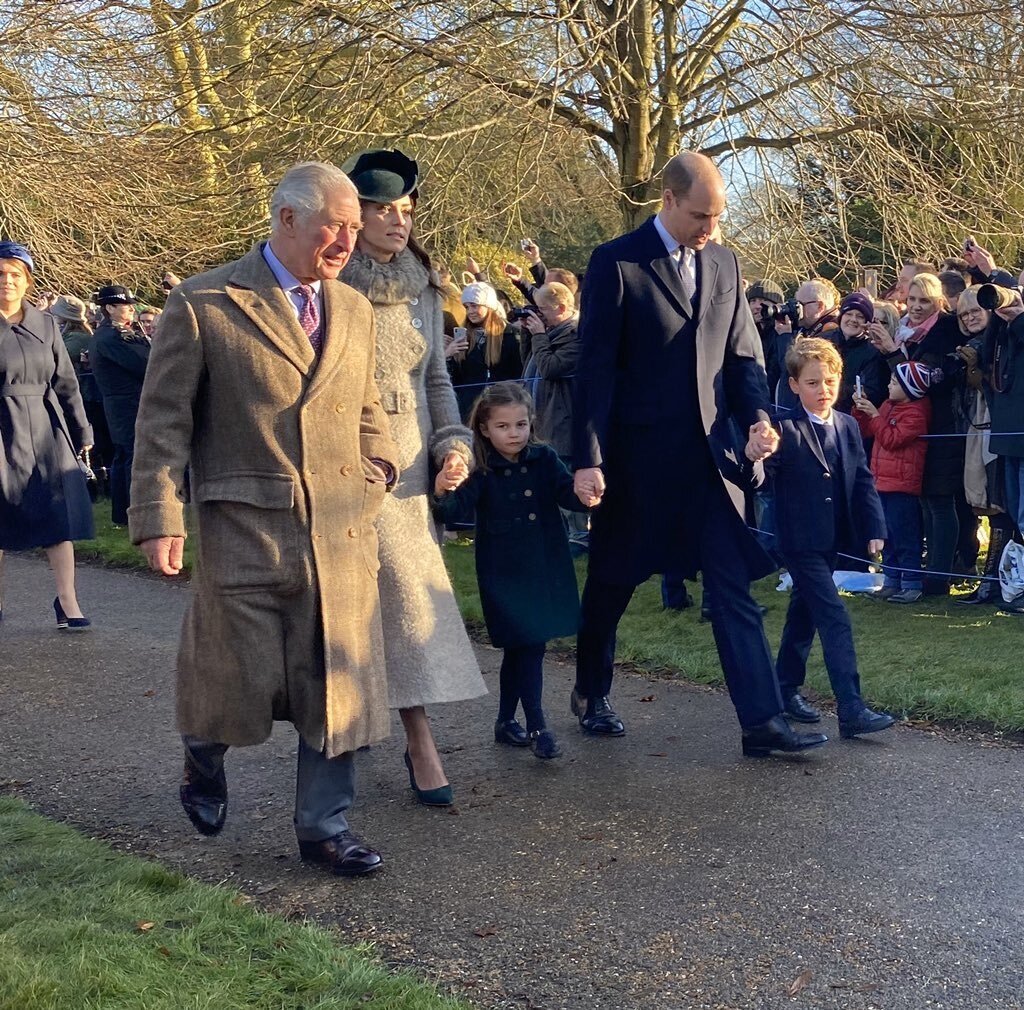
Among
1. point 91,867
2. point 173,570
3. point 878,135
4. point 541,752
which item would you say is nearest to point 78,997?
point 91,867

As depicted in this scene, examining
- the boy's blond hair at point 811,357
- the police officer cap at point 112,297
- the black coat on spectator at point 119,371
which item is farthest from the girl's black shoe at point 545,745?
the police officer cap at point 112,297

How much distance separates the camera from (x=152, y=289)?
51.7ft

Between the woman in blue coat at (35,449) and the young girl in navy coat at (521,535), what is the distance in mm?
3696

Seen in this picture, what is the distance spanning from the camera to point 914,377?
8.40m

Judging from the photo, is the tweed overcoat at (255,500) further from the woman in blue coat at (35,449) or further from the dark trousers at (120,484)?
the dark trousers at (120,484)

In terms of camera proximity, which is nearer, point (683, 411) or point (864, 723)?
point (683, 411)

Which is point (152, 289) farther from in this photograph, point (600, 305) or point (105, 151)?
point (600, 305)

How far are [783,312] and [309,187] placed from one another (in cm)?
612

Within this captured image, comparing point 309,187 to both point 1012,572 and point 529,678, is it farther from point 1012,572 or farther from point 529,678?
point 1012,572

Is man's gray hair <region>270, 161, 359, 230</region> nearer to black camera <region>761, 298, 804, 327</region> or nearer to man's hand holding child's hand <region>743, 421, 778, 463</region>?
man's hand holding child's hand <region>743, 421, 778, 463</region>

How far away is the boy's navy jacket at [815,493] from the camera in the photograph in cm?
577

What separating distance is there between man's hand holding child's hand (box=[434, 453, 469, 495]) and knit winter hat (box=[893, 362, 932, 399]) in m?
4.42

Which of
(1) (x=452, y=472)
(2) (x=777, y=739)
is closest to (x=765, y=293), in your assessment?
(2) (x=777, y=739)

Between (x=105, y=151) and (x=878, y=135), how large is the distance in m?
6.81
